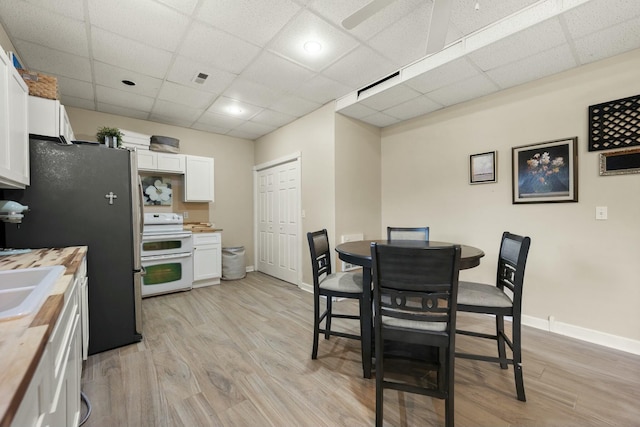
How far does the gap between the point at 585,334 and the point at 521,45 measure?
2.61 meters

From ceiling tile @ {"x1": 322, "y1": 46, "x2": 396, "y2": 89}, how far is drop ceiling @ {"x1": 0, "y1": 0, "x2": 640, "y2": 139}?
0.02 m

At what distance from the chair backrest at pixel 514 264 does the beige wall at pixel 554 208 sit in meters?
1.03

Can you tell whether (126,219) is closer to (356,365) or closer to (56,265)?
(56,265)

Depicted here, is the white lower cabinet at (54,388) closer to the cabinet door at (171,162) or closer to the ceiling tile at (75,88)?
the ceiling tile at (75,88)

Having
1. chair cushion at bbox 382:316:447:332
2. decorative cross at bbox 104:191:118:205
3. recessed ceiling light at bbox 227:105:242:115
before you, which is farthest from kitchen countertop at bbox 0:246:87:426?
recessed ceiling light at bbox 227:105:242:115

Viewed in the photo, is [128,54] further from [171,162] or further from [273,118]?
[273,118]

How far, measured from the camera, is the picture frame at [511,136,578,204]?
2.54 meters

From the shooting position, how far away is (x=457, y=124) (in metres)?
3.34

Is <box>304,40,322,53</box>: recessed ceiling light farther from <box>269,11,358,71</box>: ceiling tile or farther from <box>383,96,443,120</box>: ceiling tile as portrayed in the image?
<box>383,96,443,120</box>: ceiling tile

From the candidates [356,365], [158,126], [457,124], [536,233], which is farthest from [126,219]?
[536,233]

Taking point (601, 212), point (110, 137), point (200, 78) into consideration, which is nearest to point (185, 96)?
point (200, 78)

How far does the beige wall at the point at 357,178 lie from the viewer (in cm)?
368

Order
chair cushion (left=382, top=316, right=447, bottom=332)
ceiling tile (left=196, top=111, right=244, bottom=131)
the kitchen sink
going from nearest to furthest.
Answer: the kitchen sink
chair cushion (left=382, top=316, right=447, bottom=332)
ceiling tile (left=196, top=111, right=244, bottom=131)

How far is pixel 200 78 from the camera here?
2982 mm
